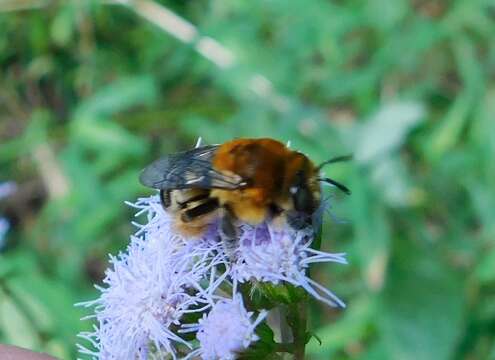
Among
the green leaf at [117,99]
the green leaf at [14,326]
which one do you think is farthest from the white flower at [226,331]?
the green leaf at [117,99]

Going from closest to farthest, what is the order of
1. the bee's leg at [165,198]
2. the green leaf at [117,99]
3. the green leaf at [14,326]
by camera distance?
1. the bee's leg at [165,198]
2. the green leaf at [14,326]
3. the green leaf at [117,99]

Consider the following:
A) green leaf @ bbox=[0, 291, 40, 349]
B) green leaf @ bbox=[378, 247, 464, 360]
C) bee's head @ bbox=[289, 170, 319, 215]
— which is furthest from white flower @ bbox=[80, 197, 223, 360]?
green leaf @ bbox=[378, 247, 464, 360]

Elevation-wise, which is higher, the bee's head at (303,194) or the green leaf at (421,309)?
the green leaf at (421,309)

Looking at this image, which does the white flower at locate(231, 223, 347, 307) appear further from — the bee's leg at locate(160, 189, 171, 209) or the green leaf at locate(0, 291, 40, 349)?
the green leaf at locate(0, 291, 40, 349)

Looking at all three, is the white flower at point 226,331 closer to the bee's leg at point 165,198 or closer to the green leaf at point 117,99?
the bee's leg at point 165,198

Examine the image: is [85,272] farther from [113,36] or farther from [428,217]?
[428,217]

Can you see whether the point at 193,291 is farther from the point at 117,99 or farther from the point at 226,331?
the point at 117,99

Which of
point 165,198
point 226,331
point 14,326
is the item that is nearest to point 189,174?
point 165,198

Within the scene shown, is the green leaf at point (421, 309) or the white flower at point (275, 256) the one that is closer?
the white flower at point (275, 256)

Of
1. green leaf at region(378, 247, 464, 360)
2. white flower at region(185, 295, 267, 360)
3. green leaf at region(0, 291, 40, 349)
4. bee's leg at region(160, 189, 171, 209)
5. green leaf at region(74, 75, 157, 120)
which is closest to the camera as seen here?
white flower at region(185, 295, 267, 360)
